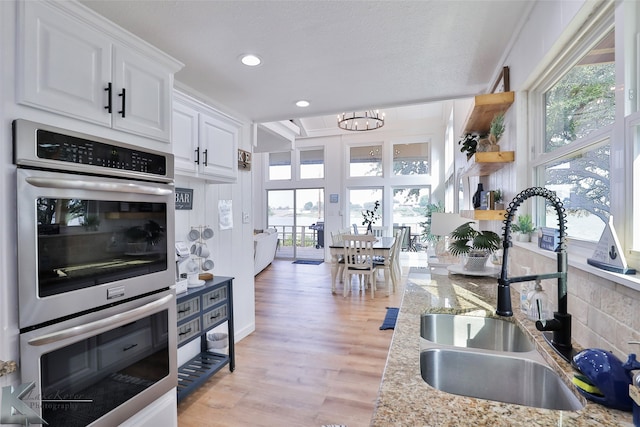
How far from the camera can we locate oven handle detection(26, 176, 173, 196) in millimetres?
1106

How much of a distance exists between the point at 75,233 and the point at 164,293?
1.85 feet

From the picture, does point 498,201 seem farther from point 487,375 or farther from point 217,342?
point 217,342

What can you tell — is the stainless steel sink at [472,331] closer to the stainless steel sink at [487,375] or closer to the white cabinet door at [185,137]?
the stainless steel sink at [487,375]

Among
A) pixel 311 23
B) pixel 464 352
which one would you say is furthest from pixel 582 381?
pixel 311 23

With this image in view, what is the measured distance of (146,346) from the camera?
60.8 inches

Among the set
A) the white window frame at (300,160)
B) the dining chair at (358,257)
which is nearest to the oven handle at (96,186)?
the dining chair at (358,257)

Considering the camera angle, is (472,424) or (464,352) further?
(464,352)

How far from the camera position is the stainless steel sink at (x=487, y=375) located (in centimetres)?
100

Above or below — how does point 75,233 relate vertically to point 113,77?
below

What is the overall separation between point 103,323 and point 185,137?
1.32m

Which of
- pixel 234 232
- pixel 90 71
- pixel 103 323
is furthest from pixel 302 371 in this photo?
pixel 90 71

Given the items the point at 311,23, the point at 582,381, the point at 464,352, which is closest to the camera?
the point at 582,381

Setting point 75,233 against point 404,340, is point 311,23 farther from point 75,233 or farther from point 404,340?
point 404,340

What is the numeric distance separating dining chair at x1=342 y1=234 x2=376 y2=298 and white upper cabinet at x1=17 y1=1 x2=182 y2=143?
354 centimetres
